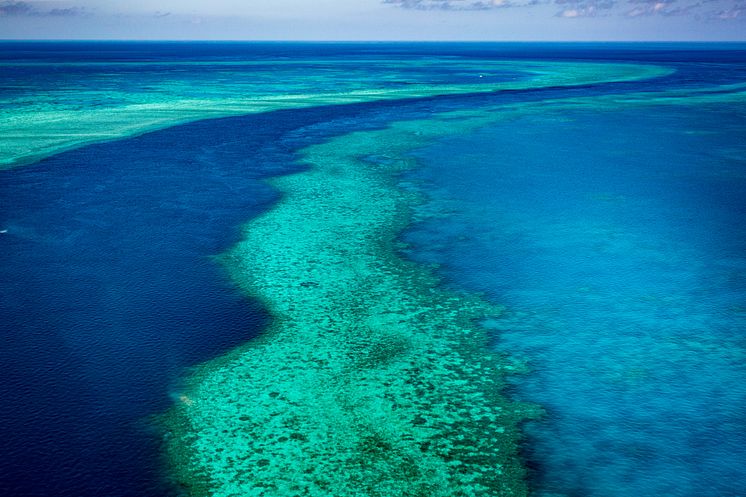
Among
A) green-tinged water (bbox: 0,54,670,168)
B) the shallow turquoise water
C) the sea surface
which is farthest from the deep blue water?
green-tinged water (bbox: 0,54,670,168)

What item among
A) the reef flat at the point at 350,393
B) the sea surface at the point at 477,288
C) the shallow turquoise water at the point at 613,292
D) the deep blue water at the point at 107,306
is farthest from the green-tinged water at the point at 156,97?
the reef flat at the point at 350,393

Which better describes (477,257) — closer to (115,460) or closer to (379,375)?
(379,375)

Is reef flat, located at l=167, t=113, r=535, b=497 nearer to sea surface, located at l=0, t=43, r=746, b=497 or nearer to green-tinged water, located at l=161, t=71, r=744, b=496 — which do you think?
green-tinged water, located at l=161, t=71, r=744, b=496

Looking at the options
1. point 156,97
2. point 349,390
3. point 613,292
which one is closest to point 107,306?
point 349,390

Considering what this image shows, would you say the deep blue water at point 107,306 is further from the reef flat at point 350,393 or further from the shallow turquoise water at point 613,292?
the shallow turquoise water at point 613,292

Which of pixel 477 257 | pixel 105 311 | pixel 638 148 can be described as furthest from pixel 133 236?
pixel 638 148

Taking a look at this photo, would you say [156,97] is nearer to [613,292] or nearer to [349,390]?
[613,292]
